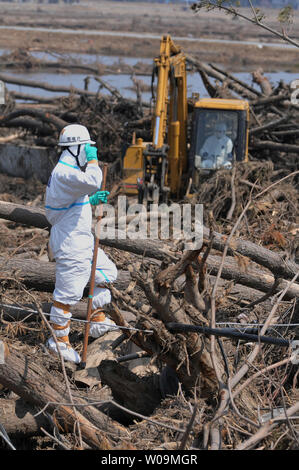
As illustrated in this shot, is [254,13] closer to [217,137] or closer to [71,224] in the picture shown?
[71,224]

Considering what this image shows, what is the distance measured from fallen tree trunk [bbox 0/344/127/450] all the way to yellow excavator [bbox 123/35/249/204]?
5.71m

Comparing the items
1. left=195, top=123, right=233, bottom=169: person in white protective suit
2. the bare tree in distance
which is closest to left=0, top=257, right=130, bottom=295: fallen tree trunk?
the bare tree in distance

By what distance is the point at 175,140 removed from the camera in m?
10.4

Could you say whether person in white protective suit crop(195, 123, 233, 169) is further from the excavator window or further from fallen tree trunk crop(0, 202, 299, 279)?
fallen tree trunk crop(0, 202, 299, 279)

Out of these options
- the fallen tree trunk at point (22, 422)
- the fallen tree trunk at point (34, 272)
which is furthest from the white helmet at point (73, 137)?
the fallen tree trunk at point (22, 422)

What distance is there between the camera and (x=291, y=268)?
18.9 ft

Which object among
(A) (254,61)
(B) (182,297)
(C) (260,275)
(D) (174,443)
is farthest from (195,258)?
(A) (254,61)

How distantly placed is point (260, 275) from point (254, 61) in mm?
36105

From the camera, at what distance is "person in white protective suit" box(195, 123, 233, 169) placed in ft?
32.8

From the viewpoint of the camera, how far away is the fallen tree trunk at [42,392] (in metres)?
3.99

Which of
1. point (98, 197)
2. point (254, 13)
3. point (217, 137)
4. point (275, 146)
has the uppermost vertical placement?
point (254, 13)

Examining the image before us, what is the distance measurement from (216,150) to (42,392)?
21.8ft

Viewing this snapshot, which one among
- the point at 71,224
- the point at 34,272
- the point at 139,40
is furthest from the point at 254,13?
the point at 139,40

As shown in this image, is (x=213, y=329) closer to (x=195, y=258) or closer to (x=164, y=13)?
(x=195, y=258)
